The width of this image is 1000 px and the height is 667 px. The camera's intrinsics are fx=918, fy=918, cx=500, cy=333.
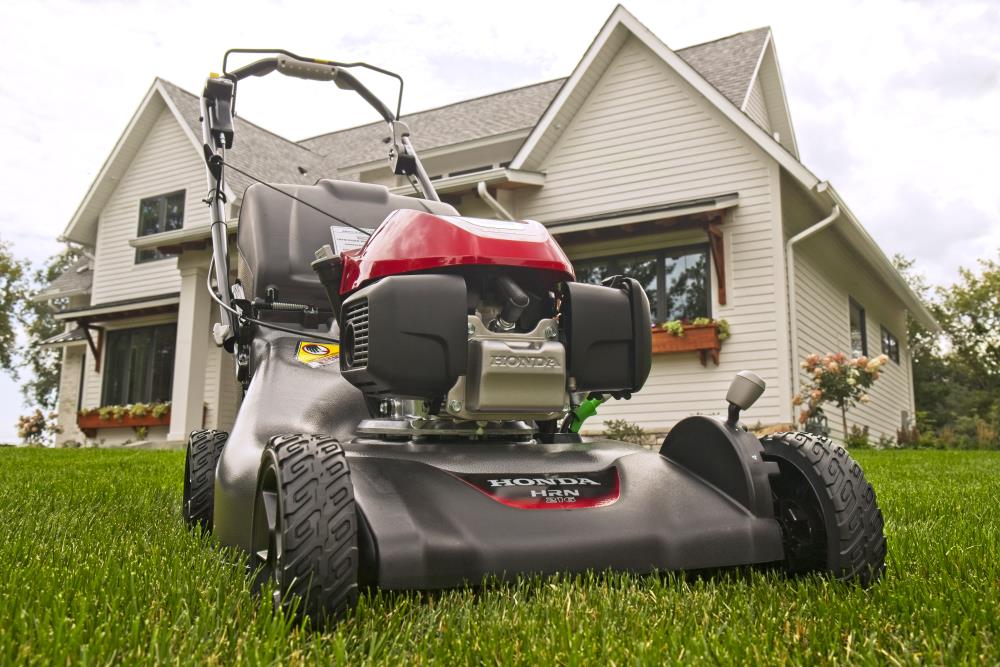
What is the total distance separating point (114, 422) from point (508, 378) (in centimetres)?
1522

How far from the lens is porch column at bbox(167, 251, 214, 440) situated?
13586 mm

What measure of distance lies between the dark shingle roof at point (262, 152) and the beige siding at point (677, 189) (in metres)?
5.37

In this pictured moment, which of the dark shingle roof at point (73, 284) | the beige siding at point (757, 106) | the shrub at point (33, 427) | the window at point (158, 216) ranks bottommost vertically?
the shrub at point (33, 427)

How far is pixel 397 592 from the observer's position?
206 cm

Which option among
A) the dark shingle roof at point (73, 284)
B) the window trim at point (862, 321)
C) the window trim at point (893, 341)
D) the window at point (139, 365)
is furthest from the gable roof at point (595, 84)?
the dark shingle roof at point (73, 284)

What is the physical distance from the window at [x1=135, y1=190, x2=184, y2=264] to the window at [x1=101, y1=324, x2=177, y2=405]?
4.56 feet

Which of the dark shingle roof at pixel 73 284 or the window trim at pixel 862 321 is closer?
the window trim at pixel 862 321

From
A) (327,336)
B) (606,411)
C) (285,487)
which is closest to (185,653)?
(285,487)

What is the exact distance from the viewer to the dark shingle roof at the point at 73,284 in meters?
19.1

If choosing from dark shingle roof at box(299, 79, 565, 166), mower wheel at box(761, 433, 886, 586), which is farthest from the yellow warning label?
dark shingle roof at box(299, 79, 565, 166)

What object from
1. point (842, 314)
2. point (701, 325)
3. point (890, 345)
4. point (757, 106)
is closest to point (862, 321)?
point (842, 314)

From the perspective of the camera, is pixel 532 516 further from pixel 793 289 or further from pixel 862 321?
pixel 862 321

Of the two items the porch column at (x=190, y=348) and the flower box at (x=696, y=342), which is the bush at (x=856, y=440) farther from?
the porch column at (x=190, y=348)

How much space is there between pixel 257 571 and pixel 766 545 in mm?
1187
